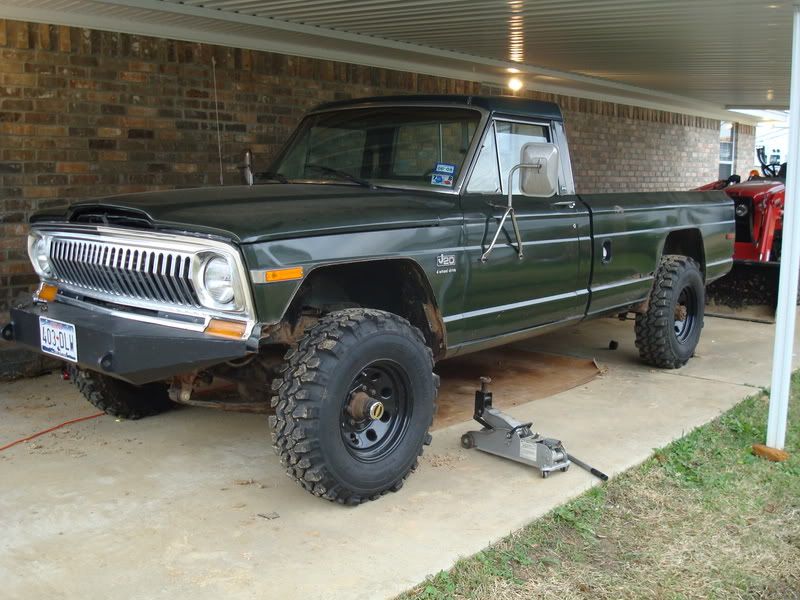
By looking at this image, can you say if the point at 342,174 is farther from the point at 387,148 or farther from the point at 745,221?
the point at 745,221

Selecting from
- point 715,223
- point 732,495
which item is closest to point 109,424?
point 732,495

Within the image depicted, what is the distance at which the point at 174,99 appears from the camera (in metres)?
6.95

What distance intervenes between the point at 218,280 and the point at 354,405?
876 mm

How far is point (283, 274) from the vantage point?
360cm

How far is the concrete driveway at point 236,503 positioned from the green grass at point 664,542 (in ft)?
0.46

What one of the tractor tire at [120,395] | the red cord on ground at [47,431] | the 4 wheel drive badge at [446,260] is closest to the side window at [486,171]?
the 4 wheel drive badge at [446,260]

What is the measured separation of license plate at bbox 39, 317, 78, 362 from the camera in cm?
384

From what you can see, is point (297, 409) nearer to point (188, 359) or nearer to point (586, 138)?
point (188, 359)

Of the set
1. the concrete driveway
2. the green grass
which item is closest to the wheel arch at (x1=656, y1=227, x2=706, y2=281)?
the concrete driveway

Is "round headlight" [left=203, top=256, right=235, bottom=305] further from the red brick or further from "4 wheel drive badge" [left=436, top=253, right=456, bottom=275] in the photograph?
the red brick

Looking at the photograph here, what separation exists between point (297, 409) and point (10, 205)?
3.62 metres

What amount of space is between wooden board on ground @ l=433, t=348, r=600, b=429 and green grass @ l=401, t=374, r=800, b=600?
53.3 inches

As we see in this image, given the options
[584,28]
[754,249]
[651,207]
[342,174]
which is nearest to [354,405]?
[342,174]

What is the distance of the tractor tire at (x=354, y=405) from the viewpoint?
3.69 meters
